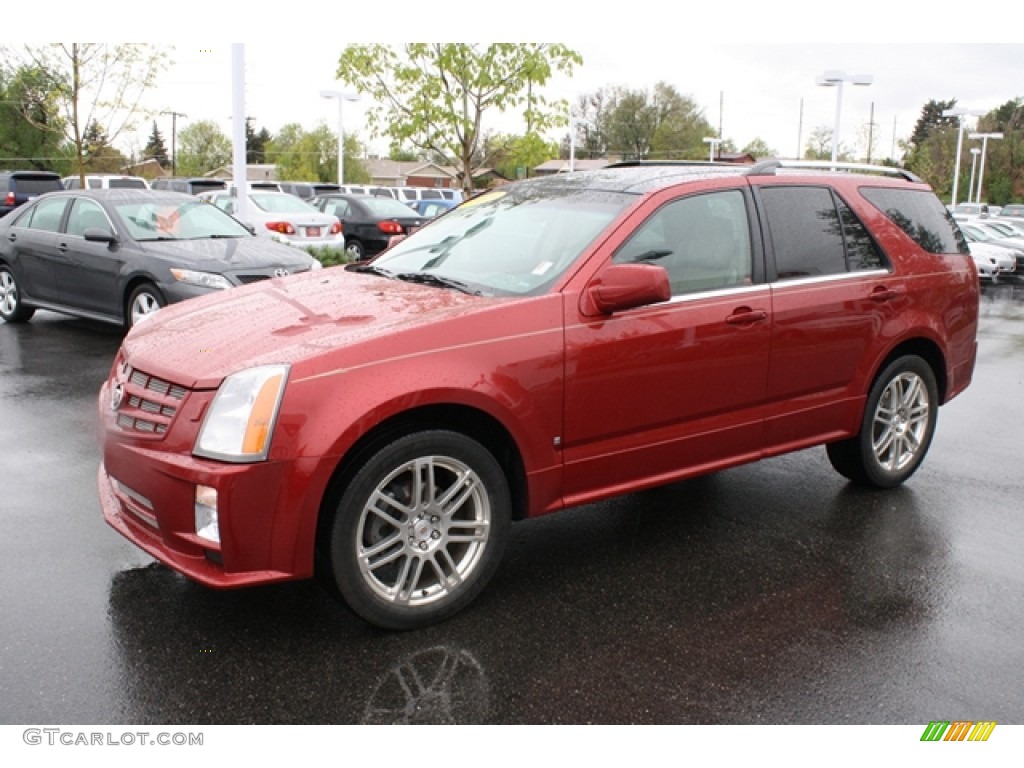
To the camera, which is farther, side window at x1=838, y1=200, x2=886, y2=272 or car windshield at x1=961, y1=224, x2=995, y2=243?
car windshield at x1=961, y1=224, x2=995, y2=243

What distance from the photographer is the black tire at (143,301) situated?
9.47 metres

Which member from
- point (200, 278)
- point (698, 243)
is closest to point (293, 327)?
point (698, 243)

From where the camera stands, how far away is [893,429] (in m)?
5.71

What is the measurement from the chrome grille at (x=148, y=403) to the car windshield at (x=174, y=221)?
6.66 m

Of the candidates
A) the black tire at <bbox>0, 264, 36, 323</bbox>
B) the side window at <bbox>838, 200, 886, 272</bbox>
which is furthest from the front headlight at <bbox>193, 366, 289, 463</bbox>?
the black tire at <bbox>0, 264, 36, 323</bbox>

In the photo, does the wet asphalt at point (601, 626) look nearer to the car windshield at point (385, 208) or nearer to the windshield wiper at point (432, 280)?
the windshield wiper at point (432, 280)

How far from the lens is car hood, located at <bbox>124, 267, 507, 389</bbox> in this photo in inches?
141

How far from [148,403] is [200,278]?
6006 millimetres

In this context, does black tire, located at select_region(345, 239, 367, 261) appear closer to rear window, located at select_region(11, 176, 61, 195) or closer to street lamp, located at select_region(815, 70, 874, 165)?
rear window, located at select_region(11, 176, 61, 195)

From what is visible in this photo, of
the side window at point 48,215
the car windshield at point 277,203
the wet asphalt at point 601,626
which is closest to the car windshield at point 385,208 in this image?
the car windshield at point 277,203

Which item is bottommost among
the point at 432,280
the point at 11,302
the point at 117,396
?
the point at 11,302

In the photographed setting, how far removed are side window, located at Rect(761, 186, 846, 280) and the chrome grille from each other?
2.95m

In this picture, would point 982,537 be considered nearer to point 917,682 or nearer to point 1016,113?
point 917,682

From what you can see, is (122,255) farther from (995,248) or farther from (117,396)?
(995,248)
